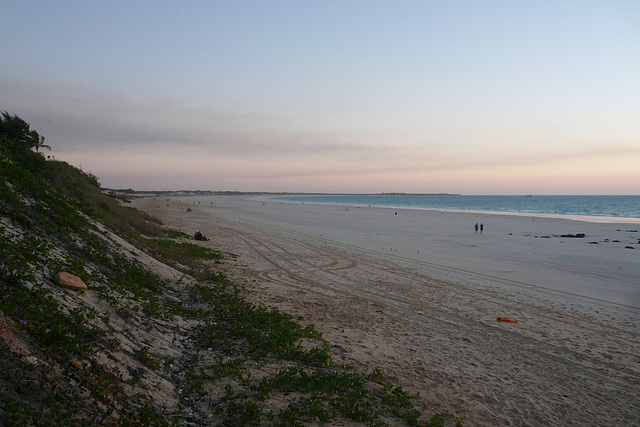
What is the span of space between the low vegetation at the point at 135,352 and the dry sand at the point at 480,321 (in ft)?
3.69

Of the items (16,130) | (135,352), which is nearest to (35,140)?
(16,130)

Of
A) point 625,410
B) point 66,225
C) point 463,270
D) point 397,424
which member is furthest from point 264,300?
point 463,270

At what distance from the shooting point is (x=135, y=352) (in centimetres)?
635

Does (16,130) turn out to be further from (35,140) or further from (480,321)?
(480,321)

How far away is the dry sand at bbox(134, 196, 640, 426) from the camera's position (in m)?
6.86

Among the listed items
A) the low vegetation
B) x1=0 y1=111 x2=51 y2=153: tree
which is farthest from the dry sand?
x1=0 y1=111 x2=51 y2=153: tree

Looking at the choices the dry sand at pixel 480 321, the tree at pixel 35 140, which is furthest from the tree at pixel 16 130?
the dry sand at pixel 480 321

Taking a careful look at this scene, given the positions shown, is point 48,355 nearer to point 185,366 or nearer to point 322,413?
point 185,366

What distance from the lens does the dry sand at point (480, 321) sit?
686 cm

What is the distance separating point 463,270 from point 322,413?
49.7 ft

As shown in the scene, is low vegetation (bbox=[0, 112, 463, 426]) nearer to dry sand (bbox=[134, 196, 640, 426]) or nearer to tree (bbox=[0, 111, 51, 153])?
dry sand (bbox=[134, 196, 640, 426])

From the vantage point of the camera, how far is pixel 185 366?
6734 millimetres

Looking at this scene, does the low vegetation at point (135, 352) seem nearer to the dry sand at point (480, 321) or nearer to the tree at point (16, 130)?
the dry sand at point (480, 321)

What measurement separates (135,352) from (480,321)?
9.29 m
